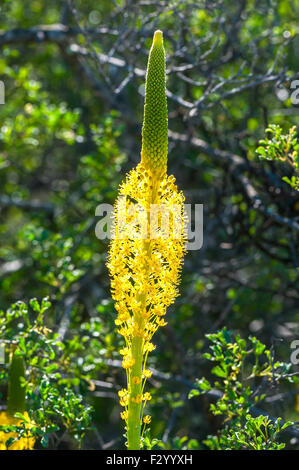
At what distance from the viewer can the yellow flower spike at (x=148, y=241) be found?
227 cm

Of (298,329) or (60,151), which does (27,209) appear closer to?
(60,151)

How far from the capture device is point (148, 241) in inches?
91.3

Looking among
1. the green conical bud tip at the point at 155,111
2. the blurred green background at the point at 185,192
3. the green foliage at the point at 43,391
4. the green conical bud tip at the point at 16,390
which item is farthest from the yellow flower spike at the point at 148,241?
the blurred green background at the point at 185,192

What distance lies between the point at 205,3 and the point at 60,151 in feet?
12.5

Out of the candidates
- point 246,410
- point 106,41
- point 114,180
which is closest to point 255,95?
point 114,180

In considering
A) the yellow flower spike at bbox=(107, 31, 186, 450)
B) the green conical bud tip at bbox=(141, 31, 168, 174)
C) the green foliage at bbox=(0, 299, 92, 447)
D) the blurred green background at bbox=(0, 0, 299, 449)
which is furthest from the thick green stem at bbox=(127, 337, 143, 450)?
the blurred green background at bbox=(0, 0, 299, 449)

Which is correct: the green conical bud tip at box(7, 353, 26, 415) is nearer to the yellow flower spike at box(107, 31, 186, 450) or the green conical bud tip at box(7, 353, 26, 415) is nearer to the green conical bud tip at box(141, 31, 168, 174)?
the yellow flower spike at box(107, 31, 186, 450)

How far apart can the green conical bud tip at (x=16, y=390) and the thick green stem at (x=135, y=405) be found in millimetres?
817

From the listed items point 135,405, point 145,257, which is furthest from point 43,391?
point 145,257

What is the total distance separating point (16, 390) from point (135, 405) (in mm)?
874

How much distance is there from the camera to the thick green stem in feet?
7.68

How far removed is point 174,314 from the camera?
497cm

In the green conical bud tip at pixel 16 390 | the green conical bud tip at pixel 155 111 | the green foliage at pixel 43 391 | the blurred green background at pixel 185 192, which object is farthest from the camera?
the blurred green background at pixel 185 192

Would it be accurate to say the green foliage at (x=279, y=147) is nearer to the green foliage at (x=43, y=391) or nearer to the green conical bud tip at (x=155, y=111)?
the green conical bud tip at (x=155, y=111)
